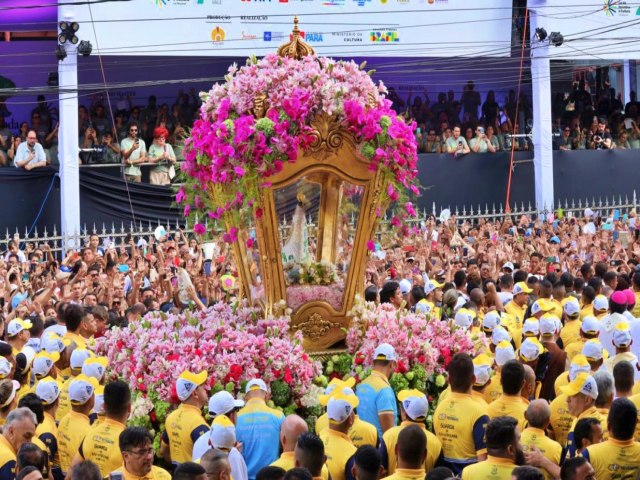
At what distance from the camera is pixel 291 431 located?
8.41 meters

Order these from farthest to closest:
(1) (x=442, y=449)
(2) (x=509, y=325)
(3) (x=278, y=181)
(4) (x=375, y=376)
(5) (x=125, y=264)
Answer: (5) (x=125, y=264), (2) (x=509, y=325), (3) (x=278, y=181), (4) (x=375, y=376), (1) (x=442, y=449)

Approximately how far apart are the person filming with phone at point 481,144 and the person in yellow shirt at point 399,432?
60.5ft

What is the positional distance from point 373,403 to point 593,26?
19.0 metres

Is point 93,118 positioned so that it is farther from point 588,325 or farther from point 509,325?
point 588,325

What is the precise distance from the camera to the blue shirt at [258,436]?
29.7 feet

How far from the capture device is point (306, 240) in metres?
11.7

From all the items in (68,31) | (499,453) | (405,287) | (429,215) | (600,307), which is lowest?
(499,453)

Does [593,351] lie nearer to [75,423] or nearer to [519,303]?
[519,303]

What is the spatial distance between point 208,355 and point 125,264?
274 inches

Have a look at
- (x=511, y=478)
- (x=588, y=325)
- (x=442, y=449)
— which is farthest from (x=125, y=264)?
(x=511, y=478)

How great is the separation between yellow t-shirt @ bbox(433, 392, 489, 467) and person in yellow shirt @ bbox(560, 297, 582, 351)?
365 centimetres

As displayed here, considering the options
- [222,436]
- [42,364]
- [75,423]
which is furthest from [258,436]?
[42,364]

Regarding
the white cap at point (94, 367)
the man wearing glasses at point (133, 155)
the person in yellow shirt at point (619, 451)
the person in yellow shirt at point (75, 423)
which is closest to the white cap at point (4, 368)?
the white cap at point (94, 367)

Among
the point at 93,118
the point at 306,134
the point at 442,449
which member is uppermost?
the point at 93,118
